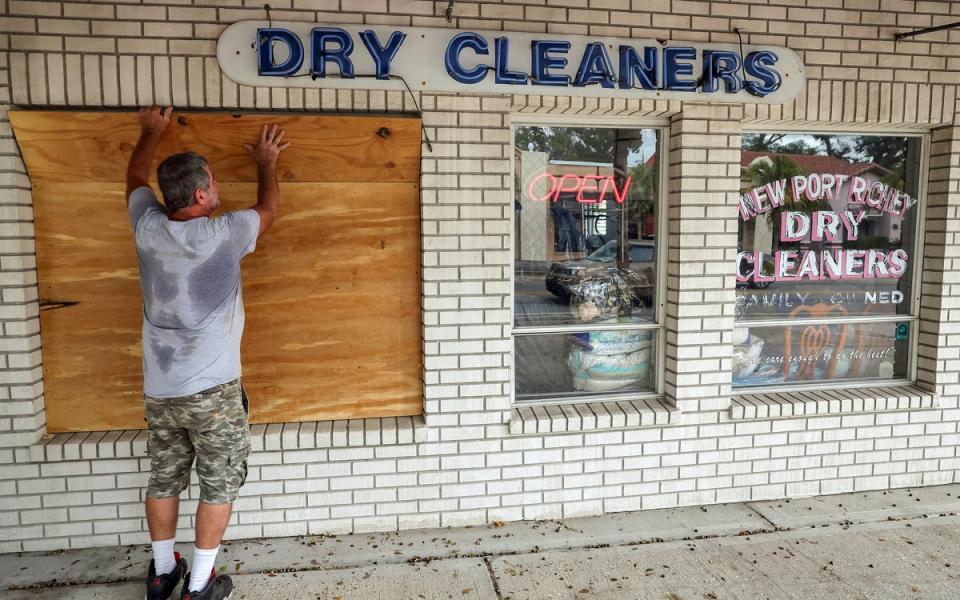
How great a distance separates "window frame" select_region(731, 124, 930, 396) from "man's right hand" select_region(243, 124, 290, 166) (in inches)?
111

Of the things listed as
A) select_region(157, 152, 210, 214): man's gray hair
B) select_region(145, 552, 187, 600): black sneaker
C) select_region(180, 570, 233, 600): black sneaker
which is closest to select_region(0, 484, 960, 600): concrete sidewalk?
select_region(180, 570, 233, 600): black sneaker

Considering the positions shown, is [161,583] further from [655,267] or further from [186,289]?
[655,267]

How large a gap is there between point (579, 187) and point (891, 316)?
93.8 inches

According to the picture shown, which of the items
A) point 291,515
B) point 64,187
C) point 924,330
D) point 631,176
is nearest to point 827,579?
point 924,330

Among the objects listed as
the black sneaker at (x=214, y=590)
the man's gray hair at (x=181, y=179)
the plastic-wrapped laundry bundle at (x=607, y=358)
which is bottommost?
the black sneaker at (x=214, y=590)

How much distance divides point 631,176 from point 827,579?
246 centimetres

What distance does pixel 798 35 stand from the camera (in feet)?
13.3

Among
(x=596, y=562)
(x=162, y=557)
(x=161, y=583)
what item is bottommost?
(x=596, y=562)

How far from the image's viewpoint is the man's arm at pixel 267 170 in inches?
127

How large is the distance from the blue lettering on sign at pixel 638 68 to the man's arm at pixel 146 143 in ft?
7.97

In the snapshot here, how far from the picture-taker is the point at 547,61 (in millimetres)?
3729

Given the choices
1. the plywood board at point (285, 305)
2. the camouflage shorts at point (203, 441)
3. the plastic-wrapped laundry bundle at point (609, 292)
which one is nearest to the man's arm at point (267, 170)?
the plywood board at point (285, 305)

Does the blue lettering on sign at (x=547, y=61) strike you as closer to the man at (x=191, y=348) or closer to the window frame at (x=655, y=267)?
the window frame at (x=655, y=267)

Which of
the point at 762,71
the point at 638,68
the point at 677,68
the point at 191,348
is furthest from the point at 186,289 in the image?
the point at 762,71
